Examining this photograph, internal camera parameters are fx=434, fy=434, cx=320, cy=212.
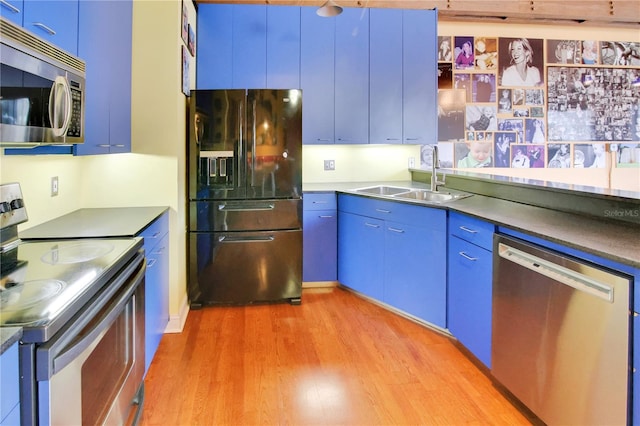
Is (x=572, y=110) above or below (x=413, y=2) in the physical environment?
below

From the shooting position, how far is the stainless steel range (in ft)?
3.38

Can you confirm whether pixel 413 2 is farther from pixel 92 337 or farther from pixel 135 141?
pixel 92 337

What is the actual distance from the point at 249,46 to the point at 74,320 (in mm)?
3209

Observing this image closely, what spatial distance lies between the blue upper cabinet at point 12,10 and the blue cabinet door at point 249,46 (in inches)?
98.3

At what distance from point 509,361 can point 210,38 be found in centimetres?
340

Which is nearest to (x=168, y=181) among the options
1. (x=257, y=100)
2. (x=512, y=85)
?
(x=257, y=100)

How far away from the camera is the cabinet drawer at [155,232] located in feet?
7.58

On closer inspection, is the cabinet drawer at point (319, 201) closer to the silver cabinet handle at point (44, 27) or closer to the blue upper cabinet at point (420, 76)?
the blue upper cabinet at point (420, 76)

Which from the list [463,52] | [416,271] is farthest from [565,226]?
[463,52]

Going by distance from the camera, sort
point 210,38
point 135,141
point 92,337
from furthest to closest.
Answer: point 210,38, point 135,141, point 92,337

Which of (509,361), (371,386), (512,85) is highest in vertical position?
(512,85)

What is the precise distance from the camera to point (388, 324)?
3.10 metres

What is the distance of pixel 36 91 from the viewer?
4.67ft

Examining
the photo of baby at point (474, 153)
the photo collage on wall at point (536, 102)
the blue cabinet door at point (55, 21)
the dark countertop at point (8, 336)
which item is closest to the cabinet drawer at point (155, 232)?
the blue cabinet door at point (55, 21)
